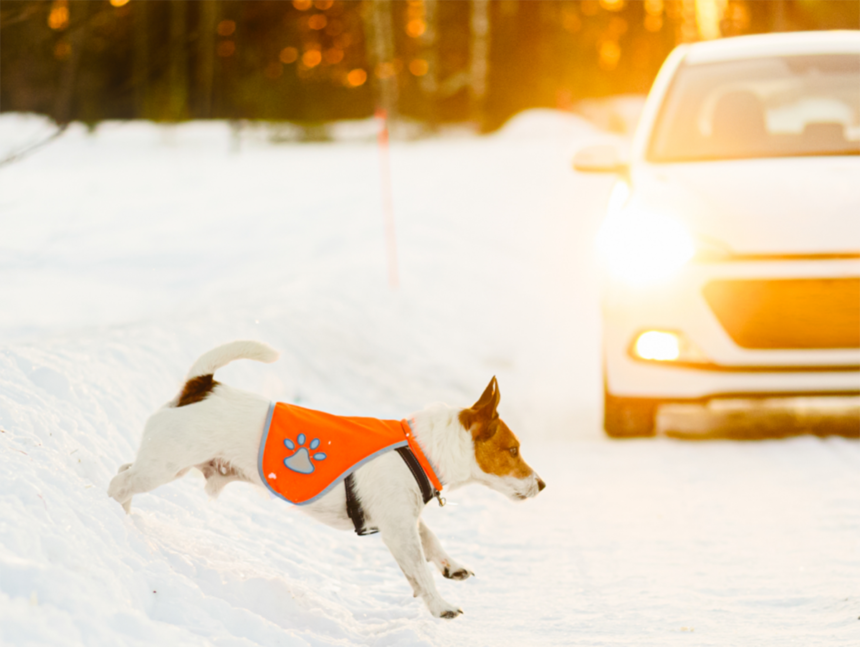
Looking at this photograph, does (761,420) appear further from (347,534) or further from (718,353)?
(347,534)

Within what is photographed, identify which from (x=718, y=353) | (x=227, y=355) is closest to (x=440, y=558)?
(x=227, y=355)

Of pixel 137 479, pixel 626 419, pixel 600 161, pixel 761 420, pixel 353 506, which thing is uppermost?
pixel 600 161

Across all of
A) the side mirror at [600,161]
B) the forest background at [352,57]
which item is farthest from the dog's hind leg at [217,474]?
the forest background at [352,57]

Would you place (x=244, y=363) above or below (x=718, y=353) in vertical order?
below

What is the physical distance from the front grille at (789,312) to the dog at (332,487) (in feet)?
6.14

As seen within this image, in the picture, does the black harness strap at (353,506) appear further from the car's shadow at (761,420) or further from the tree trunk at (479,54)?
the tree trunk at (479,54)

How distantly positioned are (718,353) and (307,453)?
7.96ft

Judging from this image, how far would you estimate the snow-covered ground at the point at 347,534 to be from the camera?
2744 mm

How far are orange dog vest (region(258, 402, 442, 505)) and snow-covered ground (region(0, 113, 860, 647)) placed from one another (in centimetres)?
34

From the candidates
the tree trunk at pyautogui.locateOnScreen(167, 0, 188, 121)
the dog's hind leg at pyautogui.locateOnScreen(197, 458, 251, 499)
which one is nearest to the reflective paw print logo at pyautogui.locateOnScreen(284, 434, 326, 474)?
the dog's hind leg at pyautogui.locateOnScreen(197, 458, 251, 499)

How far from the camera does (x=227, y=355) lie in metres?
3.18

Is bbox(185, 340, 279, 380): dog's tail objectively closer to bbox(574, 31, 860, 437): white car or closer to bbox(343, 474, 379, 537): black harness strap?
bbox(343, 474, 379, 537): black harness strap

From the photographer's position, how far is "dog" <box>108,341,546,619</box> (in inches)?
122

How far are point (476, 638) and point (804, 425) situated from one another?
11.2 ft
